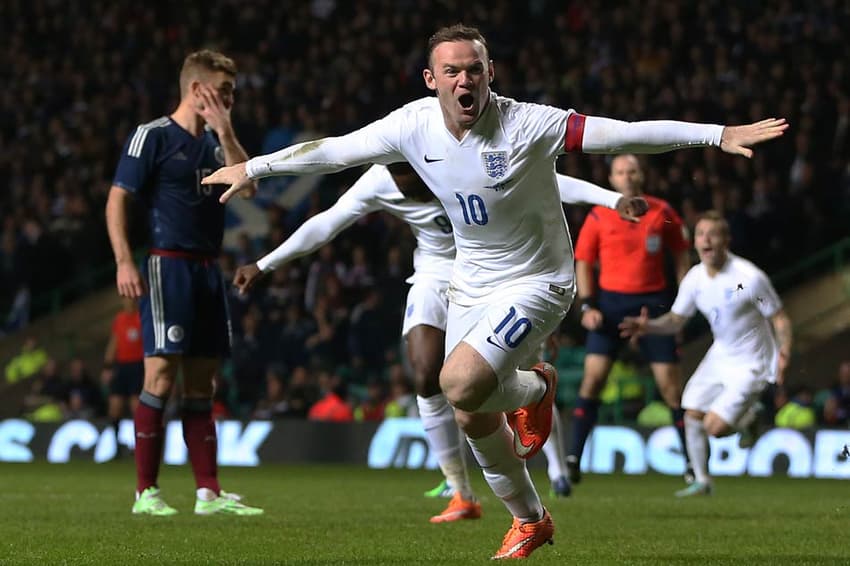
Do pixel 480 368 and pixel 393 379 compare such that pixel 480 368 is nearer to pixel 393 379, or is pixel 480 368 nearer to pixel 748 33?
pixel 393 379

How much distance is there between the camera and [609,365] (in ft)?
38.0

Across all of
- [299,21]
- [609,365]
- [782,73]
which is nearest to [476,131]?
[609,365]

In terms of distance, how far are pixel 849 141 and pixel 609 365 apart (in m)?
8.24

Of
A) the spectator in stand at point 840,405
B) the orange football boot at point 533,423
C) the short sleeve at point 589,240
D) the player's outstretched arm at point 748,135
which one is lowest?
the spectator in stand at point 840,405

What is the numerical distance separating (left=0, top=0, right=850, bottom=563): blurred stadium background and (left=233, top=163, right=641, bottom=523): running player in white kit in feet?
21.2

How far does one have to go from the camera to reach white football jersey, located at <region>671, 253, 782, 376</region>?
11.4 metres

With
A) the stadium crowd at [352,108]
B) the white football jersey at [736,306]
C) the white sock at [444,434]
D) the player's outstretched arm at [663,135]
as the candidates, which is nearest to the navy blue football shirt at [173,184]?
the white sock at [444,434]

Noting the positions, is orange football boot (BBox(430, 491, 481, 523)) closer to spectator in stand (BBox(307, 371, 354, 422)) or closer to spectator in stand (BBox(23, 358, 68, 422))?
spectator in stand (BBox(307, 371, 354, 422))

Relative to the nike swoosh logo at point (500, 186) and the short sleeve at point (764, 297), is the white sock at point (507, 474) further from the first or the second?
the short sleeve at point (764, 297)

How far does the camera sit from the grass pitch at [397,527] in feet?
21.4

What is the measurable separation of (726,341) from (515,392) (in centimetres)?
543

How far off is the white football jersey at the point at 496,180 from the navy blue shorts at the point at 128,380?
1218 centimetres

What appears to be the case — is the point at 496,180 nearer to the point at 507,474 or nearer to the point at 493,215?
the point at 493,215

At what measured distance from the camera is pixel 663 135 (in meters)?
5.94
